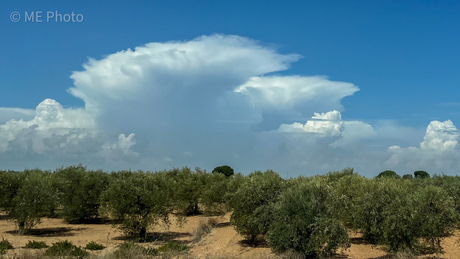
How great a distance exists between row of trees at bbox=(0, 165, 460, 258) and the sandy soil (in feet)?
3.63

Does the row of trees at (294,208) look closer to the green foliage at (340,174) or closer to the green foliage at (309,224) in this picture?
the green foliage at (309,224)

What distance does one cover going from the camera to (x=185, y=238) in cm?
2980

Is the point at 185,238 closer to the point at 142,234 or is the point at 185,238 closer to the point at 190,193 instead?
the point at 142,234

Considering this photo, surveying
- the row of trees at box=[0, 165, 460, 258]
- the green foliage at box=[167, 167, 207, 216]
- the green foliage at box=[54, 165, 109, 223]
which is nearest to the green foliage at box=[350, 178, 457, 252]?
the row of trees at box=[0, 165, 460, 258]

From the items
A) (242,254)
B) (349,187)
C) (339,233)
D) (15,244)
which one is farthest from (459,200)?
(15,244)

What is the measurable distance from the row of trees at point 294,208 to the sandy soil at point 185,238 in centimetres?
111

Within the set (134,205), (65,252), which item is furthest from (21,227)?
Result: (65,252)

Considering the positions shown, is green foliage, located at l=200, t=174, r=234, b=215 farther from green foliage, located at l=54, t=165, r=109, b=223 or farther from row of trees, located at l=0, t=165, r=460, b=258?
green foliage, located at l=54, t=165, r=109, b=223

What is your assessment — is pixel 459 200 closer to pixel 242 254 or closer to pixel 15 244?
pixel 242 254

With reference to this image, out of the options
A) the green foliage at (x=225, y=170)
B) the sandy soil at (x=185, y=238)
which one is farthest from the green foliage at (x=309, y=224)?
the green foliage at (x=225, y=170)

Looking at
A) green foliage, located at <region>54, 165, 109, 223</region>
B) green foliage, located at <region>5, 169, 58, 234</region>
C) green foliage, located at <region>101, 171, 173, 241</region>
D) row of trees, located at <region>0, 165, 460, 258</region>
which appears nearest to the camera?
row of trees, located at <region>0, 165, 460, 258</region>

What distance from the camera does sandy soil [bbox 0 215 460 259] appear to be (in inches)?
936

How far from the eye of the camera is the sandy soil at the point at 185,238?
2378 centimetres

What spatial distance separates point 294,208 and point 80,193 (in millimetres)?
26278
